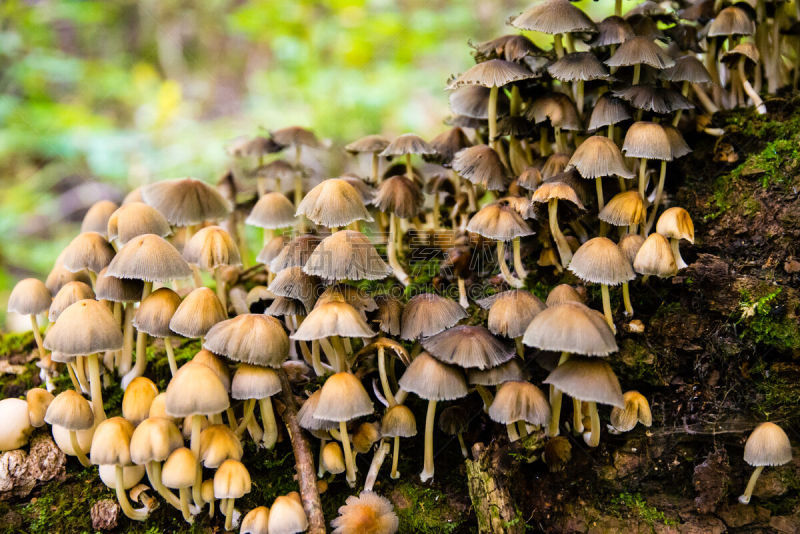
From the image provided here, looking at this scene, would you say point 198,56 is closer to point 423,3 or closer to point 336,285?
point 423,3

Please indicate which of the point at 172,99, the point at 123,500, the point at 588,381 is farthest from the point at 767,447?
the point at 172,99

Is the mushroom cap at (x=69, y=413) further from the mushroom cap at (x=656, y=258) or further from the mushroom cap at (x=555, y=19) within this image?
the mushroom cap at (x=555, y=19)

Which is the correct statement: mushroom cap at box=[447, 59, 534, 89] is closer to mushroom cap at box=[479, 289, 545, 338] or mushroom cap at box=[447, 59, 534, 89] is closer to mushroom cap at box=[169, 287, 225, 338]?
mushroom cap at box=[479, 289, 545, 338]

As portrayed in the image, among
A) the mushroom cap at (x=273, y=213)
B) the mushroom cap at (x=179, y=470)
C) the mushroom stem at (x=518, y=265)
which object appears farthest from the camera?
the mushroom cap at (x=273, y=213)

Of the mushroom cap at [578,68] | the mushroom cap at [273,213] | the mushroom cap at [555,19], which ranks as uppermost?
the mushroom cap at [555,19]

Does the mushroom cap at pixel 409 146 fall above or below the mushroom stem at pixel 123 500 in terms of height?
above

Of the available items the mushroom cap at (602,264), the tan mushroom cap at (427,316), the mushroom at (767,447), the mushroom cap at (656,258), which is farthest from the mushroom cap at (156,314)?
the mushroom at (767,447)
